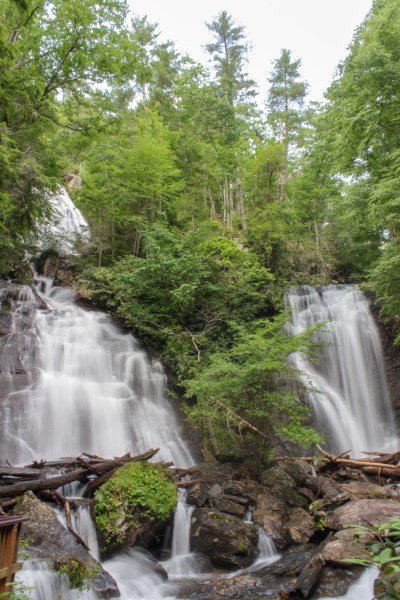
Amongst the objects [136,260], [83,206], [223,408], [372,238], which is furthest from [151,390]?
[372,238]

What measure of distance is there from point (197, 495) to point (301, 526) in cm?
193

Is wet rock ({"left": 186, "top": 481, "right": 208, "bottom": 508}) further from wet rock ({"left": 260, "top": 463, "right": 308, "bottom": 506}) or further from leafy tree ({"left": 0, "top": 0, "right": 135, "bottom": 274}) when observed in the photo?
leafy tree ({"left": 0, "top": 0, "right": 135, "bottom": 274})

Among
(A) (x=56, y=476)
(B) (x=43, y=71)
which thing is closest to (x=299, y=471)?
(A) (x=56, y=476)

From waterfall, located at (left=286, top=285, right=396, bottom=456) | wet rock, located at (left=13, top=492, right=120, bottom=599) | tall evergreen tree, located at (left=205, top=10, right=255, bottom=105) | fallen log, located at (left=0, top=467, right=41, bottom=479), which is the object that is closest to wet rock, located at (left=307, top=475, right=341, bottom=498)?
waterfall, located at (left=286, top=285, right=396, bottom=456)

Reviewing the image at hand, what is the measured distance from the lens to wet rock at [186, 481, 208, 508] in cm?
698

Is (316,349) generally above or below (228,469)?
above

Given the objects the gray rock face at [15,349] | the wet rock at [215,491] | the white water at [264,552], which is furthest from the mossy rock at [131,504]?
the gray rock face at [15,349]

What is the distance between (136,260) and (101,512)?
30.8 feet

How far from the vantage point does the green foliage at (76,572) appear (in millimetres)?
4484

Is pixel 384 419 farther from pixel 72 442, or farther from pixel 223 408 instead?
pixel 72 442

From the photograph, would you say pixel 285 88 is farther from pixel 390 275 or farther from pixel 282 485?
pixel 282 485

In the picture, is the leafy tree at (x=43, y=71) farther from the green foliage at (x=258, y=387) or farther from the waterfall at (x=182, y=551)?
the waterfall at (x=182, y=551)

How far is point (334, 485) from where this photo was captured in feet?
25.7

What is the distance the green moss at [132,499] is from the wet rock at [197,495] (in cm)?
59
